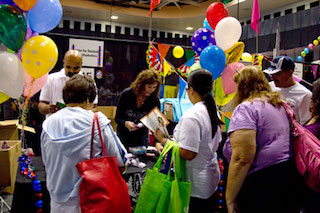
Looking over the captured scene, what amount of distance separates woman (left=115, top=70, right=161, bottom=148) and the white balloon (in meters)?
0.90

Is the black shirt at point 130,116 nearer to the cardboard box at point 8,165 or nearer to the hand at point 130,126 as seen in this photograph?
the hand at point 130,126

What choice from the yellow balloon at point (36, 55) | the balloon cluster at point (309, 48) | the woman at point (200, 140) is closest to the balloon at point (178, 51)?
the balloon cluster at point (309, 48)

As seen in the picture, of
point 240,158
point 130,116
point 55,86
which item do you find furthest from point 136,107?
point 240,158

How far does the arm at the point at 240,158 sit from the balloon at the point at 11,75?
1616mm

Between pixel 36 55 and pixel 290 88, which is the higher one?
pixel 36 55

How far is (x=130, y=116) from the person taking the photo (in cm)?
261

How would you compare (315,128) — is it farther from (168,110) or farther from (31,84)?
(168,110)

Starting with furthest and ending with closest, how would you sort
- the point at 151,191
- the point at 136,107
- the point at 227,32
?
the point at 227,32 < the point at 136,107 < the point at 151,191

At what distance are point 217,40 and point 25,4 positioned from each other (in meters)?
1.92

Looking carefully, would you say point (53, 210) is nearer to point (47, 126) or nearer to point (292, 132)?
point (47, 126)

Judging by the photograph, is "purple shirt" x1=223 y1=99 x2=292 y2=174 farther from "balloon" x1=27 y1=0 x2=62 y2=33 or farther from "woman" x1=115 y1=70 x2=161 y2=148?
"balloon" x1=27 y1=0 x2=62 y2=33

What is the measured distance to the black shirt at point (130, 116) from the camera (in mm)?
2586

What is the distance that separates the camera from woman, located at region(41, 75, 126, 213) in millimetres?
1398

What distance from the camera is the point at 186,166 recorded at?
158 cm
